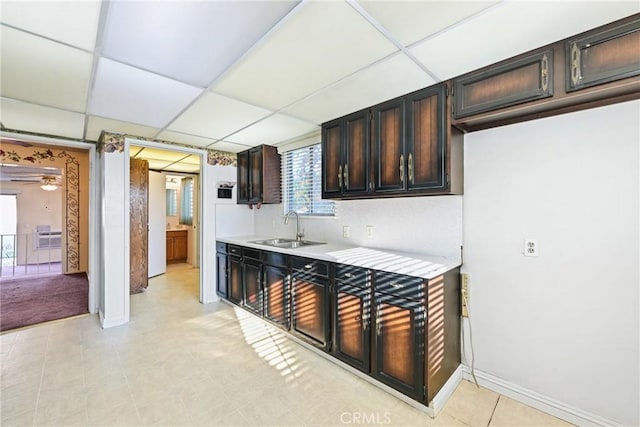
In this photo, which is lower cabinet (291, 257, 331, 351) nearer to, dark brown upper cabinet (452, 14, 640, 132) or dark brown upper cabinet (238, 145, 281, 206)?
dark brown upper cabinet (238, 145, 281, 206)

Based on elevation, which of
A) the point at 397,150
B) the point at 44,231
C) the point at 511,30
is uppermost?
the point at 511,30

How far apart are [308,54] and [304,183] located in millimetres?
2165

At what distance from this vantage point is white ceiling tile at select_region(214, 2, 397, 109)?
1382mm

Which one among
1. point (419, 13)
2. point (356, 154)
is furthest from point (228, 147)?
point (419, 13)

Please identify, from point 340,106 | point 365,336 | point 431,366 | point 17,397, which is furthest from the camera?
point 340,106

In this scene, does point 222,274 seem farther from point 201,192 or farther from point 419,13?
point 419,13

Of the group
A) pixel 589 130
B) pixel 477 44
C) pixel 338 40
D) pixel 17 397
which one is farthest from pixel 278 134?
pixel 17 397

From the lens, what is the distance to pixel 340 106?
250cm

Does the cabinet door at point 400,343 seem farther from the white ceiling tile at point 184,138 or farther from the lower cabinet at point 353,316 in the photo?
the white ceiling tile at point 184,138

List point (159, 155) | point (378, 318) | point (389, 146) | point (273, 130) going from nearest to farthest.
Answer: point (378, 318) < point (389, 146) < point (273, 130) < point (159, 155)

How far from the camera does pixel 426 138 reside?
2.13 m

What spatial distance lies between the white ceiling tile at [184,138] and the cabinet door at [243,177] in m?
0.62

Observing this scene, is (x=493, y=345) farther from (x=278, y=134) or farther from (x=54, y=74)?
(x=54, y=74)

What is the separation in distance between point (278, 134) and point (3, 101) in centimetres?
239
